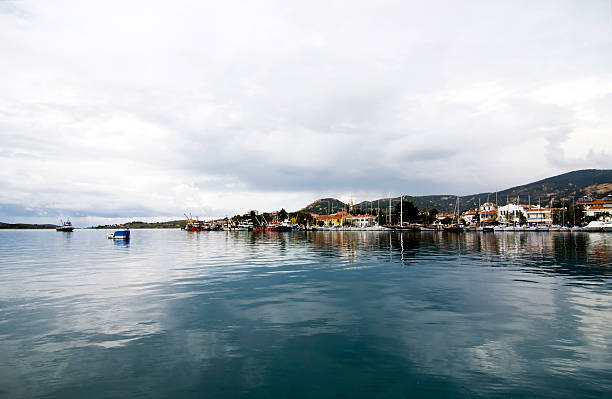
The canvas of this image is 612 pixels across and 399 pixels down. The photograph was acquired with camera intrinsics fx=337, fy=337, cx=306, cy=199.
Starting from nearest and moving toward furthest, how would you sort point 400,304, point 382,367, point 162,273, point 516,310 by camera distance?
point 382,367 < point 516,310 < point 400,304 < point 162,273

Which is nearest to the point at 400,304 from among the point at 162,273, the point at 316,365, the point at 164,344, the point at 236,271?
the point at 316,365

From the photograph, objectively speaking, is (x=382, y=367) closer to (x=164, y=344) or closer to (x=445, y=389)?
(x=445, y=389)

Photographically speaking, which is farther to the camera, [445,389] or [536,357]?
[536,357]

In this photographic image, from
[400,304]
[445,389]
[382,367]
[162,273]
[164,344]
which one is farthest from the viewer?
[162,273]

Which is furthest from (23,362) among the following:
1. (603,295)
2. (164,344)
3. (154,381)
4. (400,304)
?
(603,295)

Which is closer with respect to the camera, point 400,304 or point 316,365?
point 316,365

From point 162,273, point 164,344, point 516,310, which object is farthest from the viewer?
point 162,273

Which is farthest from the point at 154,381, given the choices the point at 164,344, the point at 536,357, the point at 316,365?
the point at 536,357

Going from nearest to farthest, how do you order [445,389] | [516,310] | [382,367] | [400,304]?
[445,389] < [382,367] < [516,310] < [400,304]

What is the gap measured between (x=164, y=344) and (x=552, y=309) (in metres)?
19.8

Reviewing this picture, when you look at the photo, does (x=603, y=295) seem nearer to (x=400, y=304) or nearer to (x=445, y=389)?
(x=400, y=304)

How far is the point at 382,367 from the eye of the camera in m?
11.4

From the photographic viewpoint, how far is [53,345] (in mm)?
13672

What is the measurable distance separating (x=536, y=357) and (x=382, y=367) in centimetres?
568
